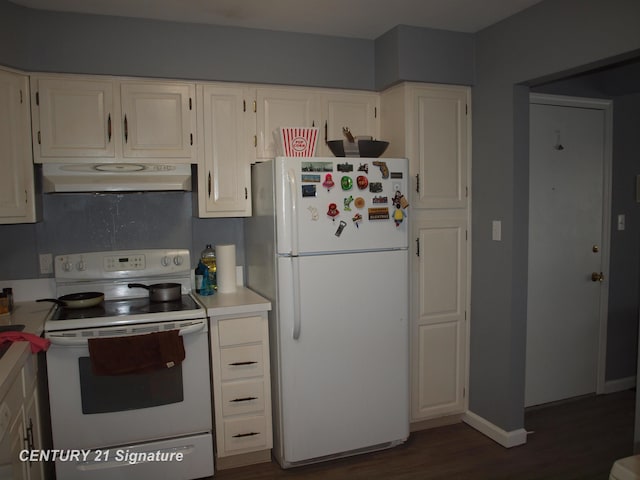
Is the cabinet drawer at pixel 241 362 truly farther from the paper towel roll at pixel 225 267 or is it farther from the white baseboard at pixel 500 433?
the white baseboard at pixel 500 433

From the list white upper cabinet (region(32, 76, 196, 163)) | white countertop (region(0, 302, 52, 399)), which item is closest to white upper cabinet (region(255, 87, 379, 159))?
white upper cabinet (region(32, 76, 196, 163))

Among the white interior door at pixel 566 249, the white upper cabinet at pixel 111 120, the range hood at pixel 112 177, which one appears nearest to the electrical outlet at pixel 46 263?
the range hood at pixel 112 177

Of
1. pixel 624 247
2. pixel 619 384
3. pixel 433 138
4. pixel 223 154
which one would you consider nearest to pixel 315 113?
pixel 223 154

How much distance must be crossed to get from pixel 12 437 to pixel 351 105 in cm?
248

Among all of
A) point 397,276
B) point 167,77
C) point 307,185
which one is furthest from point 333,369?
point 167,77

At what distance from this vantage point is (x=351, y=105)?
3275mm

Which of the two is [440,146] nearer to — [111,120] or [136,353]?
[111,120]

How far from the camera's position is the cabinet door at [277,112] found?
121 inches

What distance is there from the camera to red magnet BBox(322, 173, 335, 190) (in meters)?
2.69

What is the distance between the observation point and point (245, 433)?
2814 millimetres

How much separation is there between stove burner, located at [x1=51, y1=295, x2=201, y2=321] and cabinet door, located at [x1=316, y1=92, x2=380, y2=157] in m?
1.24

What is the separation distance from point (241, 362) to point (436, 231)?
1.40 m

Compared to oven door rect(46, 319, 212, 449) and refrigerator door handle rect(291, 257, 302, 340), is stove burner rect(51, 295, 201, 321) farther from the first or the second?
refrigerator door handle rect(291, 257, 302, 340)

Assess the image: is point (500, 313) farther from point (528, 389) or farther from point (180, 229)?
point (180, 229)
